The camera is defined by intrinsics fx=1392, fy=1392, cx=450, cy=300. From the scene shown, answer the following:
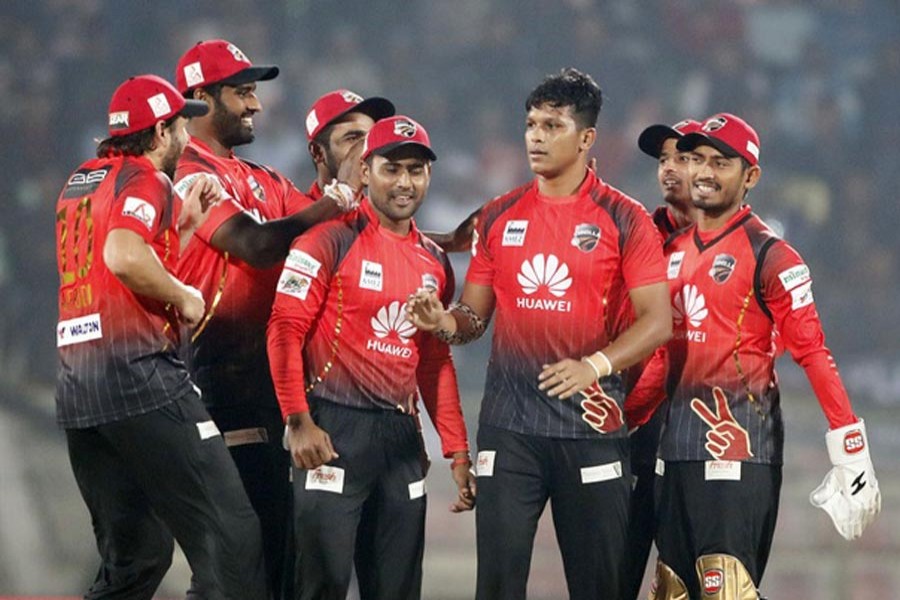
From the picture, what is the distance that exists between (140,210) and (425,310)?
82cm

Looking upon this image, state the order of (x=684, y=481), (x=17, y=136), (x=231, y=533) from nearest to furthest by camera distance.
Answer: (x=231, y=533), (x=684, y=481), (x=17, y=136)

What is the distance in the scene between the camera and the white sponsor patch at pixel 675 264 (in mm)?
4152

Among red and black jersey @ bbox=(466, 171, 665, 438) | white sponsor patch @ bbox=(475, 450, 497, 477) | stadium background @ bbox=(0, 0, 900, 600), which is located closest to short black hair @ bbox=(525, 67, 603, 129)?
red and black jersey @ bbox=(466, 171, 665, 438)

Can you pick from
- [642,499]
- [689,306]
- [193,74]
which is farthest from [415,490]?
[193,74]

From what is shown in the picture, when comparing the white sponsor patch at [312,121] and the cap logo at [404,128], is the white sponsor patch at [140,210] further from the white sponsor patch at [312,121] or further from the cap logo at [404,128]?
the white sponsor patch at [312,121]

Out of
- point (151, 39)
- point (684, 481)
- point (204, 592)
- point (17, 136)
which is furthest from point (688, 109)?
point (204, 592)

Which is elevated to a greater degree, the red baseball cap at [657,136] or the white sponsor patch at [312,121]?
the white sponsor patch at [312,121]

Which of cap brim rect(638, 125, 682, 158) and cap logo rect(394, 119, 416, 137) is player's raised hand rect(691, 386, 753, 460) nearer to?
cap brim rect(638, 125, 682, 158)

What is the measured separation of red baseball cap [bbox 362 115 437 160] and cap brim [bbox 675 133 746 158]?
0.76 metres

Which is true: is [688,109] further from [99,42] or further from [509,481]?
[509,481]

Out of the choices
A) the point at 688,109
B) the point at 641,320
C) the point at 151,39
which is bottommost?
the point at 641,320

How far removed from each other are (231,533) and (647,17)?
19.0ft

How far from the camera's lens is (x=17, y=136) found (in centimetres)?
838

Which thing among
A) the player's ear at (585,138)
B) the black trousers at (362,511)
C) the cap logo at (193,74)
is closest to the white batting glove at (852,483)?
the player's ear at (585,138)
